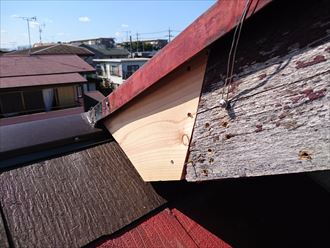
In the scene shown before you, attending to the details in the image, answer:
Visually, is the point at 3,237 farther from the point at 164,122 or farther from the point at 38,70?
the point at 38,70

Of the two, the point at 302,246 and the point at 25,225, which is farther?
the point at 302,246

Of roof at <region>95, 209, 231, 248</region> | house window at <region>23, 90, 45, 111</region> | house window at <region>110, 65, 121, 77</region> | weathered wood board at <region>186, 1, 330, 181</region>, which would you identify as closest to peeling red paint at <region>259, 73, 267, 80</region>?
weathered wood board at <region>186, 1, 330, 181</region>

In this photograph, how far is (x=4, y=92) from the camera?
41.6 ft

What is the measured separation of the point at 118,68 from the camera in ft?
90.0

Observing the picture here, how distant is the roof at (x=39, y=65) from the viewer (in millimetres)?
13109

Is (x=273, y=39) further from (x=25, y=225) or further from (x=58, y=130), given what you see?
(x=58, y=130)

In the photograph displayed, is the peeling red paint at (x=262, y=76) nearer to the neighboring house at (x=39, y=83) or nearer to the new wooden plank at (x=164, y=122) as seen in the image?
the new wooden plank at (x=164, y=122)

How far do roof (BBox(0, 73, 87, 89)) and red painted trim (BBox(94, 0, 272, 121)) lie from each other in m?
13.4

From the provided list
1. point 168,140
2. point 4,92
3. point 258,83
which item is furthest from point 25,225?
point 4,92

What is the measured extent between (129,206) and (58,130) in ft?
2.00

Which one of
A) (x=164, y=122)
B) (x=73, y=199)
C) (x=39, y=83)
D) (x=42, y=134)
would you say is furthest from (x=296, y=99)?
(x=39, y=83)

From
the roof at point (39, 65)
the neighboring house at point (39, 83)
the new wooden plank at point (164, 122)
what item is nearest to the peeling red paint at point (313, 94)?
the new wooden plank at point (164, 122)

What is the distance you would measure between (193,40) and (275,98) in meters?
0.24

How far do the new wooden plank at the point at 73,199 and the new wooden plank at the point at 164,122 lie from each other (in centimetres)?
12
